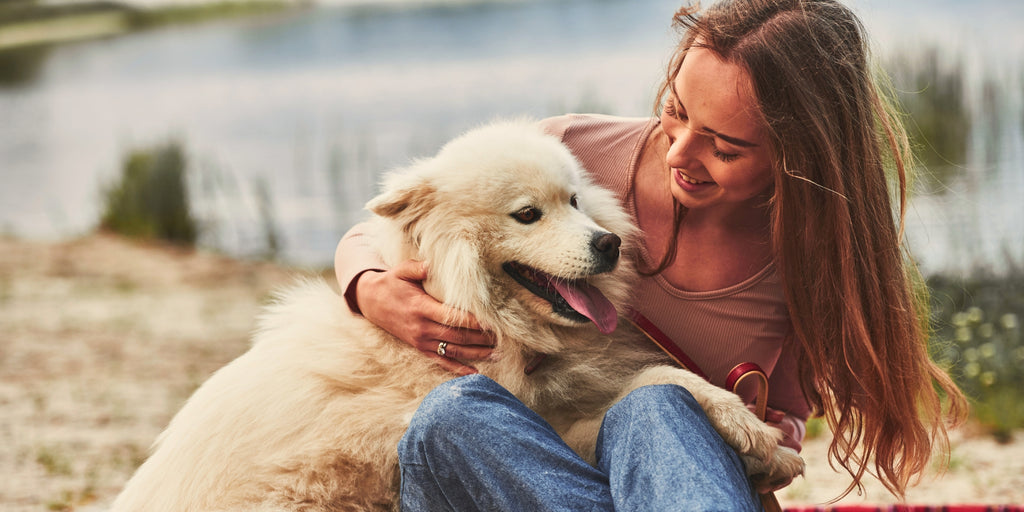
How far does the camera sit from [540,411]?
7.71 ft

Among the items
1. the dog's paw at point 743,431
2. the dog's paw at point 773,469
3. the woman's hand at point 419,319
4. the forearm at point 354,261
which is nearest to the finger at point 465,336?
the woman's hand at point 419,319

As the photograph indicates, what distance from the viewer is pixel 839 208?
2117 mm

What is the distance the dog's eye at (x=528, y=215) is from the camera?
232 centimetres

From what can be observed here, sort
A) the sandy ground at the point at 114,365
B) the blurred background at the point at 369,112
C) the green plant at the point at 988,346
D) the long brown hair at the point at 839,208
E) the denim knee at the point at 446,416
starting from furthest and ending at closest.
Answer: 1. the blurred background at the point at 369,112
2. the green plant at the point at 988,346
3. the sandy ground at the point at 114,365
4. the long brown hair at the point at 839,208
5. the denim knee at the point at 446,416

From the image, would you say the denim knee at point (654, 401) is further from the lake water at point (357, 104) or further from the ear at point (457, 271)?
the lake water at point (357, 104)

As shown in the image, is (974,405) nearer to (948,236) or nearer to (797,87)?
(948,236)

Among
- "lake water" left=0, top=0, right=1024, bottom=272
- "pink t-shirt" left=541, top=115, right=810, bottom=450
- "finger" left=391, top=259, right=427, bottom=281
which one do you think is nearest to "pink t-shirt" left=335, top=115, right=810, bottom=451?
"pink t-shirt" left=541, top=115, right=810, bottom=450

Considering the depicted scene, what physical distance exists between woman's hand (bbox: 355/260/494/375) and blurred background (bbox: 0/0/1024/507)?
2.64 ft

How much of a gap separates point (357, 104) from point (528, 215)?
11.0 meters

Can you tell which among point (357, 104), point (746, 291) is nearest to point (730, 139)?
point (746, 291)

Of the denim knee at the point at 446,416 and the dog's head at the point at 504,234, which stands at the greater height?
the dog's head at the point at 504,234

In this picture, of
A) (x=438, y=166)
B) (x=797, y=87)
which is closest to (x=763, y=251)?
(x=797, y=87)

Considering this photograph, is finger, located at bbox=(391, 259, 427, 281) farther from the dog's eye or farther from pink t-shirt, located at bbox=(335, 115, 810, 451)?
the dog's eye

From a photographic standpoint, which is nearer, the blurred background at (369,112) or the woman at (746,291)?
the woman at (746,291)
